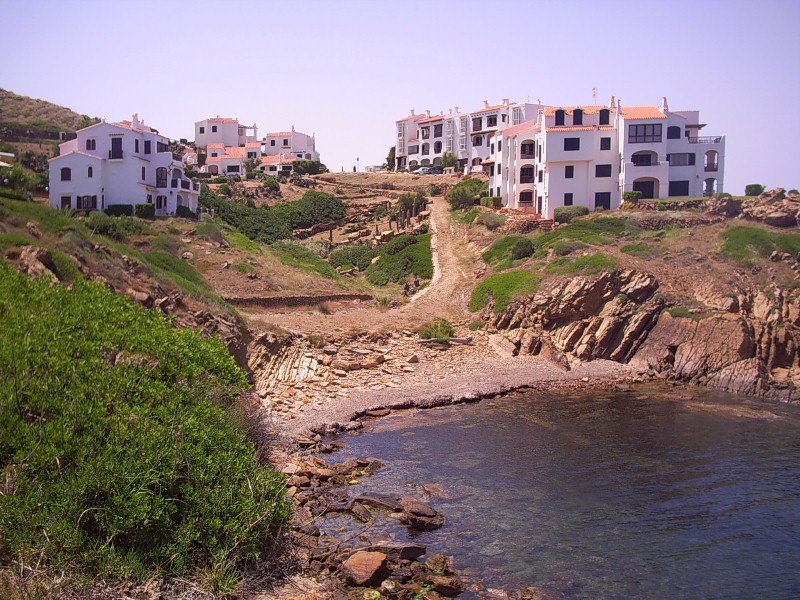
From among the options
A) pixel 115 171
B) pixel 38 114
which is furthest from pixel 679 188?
pixel 38 114

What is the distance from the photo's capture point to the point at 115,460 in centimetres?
1474

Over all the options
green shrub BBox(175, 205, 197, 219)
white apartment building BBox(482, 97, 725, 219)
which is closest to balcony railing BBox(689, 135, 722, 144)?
white apartment building BBox(482, 97, 725, 219)

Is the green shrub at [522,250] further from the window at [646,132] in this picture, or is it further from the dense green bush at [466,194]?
the dense green bush at [466,194]

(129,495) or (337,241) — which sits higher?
(337,241)

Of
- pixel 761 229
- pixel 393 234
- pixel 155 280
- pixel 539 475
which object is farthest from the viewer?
pixel 393 234

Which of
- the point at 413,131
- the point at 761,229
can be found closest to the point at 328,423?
the point at 761,229

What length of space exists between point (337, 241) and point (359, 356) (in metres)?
35.3

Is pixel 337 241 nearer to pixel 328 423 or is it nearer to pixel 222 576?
pixel 328 423

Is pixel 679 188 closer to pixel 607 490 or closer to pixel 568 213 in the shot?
pixel 568 213

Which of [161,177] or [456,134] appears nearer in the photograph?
[161,177]

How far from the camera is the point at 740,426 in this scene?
102 feet

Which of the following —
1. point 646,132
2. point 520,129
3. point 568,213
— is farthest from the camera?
point 520,129

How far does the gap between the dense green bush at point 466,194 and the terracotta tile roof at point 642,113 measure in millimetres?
16810

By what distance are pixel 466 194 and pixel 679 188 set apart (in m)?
20.6
